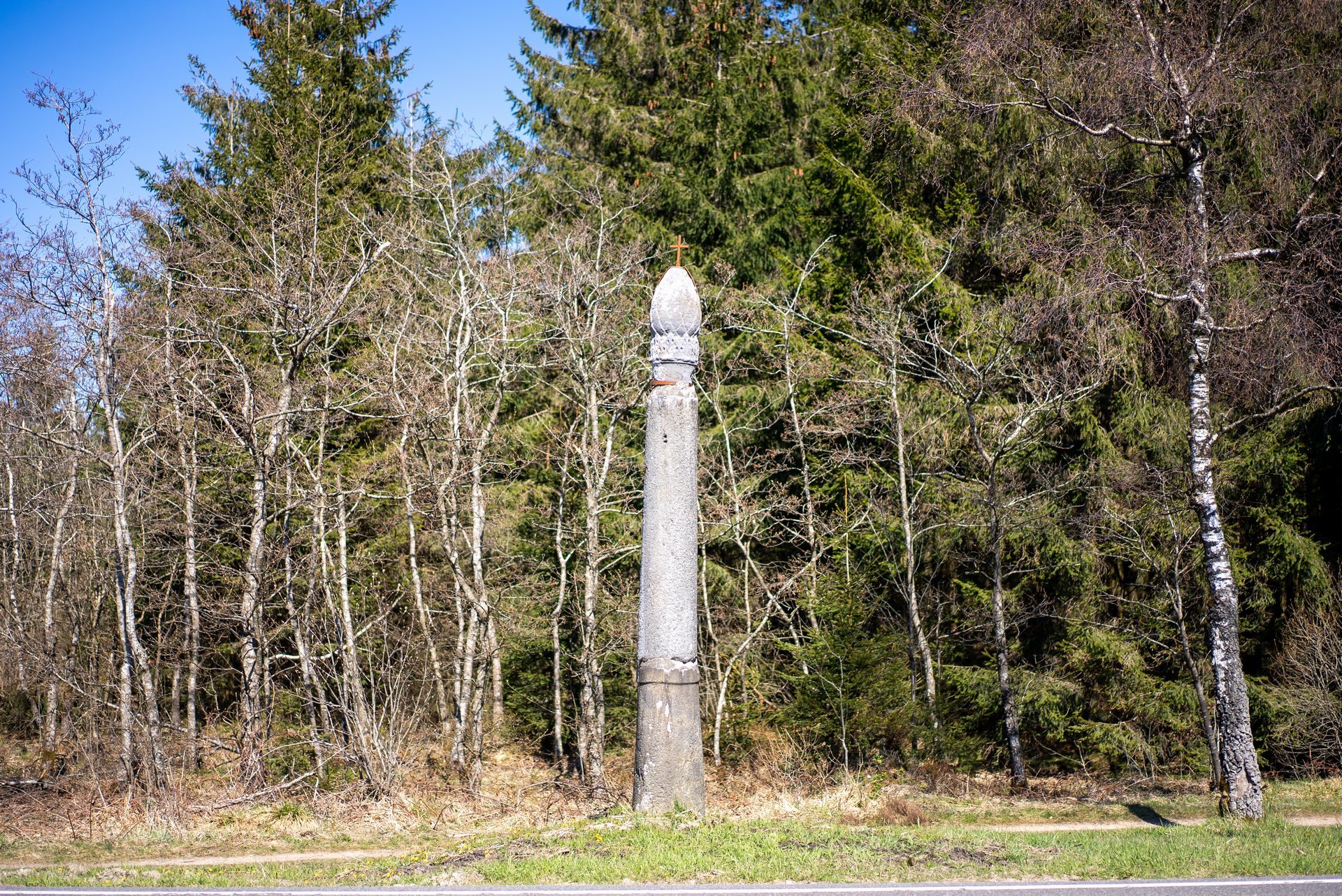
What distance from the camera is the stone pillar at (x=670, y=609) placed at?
911 cm

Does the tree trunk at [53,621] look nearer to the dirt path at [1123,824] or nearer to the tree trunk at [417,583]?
the tree trunk at [417,583]

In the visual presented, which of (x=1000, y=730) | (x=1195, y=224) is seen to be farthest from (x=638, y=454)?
(x=1195, y=224)

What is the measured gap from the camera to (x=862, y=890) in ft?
22.6

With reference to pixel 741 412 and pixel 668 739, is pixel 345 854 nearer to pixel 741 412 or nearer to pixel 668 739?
pixel 668 739

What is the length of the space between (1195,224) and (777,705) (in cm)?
1041

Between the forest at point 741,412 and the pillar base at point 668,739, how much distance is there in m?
5.07

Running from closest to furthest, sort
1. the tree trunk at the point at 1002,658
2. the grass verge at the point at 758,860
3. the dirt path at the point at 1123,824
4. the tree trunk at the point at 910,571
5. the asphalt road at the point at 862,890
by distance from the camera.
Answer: the asphalt road at the point at 862,890 < the grass verge at the point at 758,860 < the dirt path at the point at 1123,824 < the tree trunk at the point at 1002,658 < the tree trunk at the point at 910,571

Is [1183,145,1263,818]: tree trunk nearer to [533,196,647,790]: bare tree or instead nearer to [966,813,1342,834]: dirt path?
[966,813,1342,834]: dirt path

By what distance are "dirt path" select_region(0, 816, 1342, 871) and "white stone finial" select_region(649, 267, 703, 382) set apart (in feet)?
17.2

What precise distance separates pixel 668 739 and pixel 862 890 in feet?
8.55

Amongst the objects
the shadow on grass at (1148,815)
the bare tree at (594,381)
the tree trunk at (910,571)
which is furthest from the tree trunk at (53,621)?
the shadow on grass at (1148,815)

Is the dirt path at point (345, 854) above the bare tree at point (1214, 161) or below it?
below

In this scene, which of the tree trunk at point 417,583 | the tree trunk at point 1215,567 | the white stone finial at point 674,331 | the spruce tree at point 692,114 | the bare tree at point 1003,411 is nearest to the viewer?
the white stone finial at point 674,331

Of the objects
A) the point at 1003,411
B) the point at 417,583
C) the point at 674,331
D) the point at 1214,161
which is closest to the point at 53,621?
the point at 417,583
